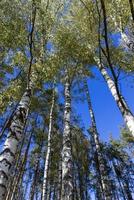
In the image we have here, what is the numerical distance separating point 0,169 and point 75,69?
9.73m

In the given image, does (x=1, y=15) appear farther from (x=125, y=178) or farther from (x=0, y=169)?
(x=125, y=178)

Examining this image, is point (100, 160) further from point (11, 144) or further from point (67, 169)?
point (11, 144)

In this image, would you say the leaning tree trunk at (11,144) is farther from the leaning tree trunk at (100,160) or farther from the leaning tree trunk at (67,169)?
the leaning tree trunk at (100,160)

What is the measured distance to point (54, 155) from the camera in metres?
22.5

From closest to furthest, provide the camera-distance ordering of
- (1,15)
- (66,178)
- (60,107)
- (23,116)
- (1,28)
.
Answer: (23,116) < (66,178) < (1,28) < (1,15) < (60,107)

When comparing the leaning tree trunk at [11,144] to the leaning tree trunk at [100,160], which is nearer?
the leaning tree trunk at [11,144]

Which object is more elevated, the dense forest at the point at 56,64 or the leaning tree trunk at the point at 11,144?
the dense forest at the point at 56,64

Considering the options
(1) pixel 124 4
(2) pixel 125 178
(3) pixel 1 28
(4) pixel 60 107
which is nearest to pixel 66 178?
(3) pixel 1 28

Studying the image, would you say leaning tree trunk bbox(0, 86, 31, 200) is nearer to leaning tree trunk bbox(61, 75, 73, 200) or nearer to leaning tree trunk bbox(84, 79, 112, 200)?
leaning tree trunk bbox(61, 75, 73, 200)

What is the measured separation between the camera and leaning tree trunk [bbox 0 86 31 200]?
4281 mm

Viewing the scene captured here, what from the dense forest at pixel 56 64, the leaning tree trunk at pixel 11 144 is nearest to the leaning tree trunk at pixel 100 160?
the dense forest at pixel 56 64

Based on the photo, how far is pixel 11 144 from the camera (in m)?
4.93

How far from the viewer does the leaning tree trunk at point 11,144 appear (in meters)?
4.28

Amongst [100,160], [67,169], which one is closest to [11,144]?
[67,169]
